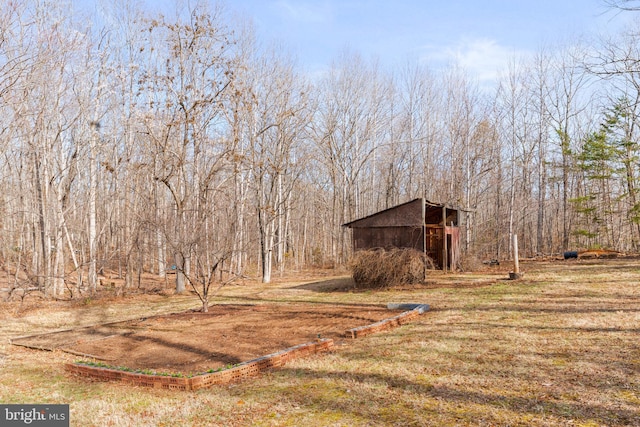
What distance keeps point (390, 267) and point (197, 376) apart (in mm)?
9558

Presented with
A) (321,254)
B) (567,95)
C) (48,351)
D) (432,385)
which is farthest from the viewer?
(321,254)

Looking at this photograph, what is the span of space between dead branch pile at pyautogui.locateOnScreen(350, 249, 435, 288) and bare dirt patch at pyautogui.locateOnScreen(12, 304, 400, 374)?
363 centimetres

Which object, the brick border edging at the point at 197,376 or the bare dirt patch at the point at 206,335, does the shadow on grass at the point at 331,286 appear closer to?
the bare dirt patch at the point at 206,335

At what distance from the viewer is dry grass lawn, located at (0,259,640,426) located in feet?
13.8

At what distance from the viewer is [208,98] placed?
612 inches

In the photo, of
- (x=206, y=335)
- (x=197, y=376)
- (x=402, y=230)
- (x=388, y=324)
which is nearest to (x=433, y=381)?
(x=197, y=376)

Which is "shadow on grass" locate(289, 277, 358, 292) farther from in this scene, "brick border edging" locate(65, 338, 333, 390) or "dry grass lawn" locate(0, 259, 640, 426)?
"brick border edging" locate(65, 338, 333, 390)

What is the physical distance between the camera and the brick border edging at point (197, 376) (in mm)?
5176

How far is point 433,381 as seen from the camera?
512cm

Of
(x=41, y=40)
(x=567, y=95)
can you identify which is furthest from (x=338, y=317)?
(x=567, y=95)

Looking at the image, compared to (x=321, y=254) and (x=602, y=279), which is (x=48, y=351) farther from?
(x=321, y=254)

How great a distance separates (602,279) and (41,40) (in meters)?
16.8

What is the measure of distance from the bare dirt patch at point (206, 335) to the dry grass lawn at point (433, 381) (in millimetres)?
702

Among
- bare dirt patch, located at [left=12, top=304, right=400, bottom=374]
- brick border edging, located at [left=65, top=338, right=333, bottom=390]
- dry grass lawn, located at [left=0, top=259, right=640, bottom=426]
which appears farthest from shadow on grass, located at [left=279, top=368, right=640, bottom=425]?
bare dirt patch, located at [left=12, top=304, right=400, bottom=374]
